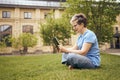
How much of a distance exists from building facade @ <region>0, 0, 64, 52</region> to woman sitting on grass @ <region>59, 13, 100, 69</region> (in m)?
29.0

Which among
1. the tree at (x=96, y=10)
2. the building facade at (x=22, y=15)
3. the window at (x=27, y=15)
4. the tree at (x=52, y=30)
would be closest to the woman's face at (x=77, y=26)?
the tree at (x=96, y=10)

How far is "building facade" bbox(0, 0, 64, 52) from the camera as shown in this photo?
35062mm

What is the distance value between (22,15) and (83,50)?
3145 cm

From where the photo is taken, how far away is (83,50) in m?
5.38

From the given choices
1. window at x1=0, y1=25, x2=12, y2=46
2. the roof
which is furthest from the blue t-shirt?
the roof

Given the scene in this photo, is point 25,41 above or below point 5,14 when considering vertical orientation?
below

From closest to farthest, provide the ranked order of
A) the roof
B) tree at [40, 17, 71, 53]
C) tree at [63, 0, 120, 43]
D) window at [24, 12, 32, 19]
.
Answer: tree at [63, 0, 120, 43] → tree at [40, 17, 71, 53] → the roof → window at [24, 12, 32, 19]

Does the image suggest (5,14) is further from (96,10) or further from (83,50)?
(83,50)

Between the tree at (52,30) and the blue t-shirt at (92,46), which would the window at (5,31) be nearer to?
the tree at (52,30)

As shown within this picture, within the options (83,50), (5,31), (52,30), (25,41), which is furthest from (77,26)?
(5,31)

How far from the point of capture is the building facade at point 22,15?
35062mm

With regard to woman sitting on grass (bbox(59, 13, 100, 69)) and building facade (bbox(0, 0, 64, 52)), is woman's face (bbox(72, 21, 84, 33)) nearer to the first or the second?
woman sitting on grass (bbox(59, 13, 100, 69))

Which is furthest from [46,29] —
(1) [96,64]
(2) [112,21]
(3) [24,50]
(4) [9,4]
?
(1) [96,64]

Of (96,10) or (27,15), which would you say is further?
(27,15)
